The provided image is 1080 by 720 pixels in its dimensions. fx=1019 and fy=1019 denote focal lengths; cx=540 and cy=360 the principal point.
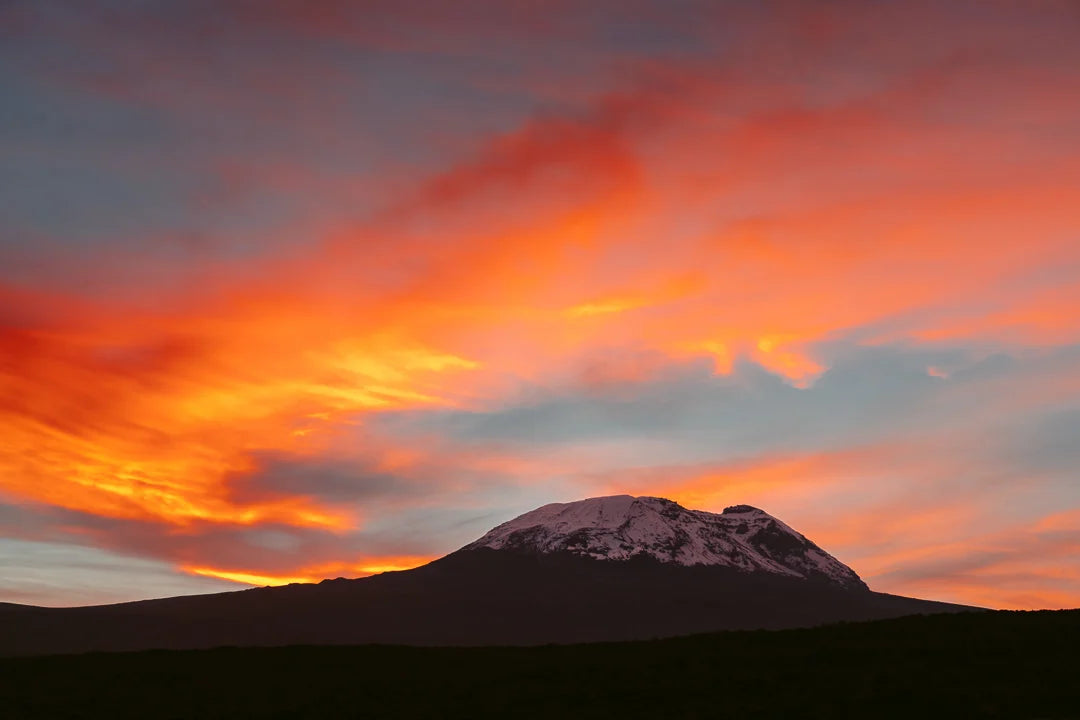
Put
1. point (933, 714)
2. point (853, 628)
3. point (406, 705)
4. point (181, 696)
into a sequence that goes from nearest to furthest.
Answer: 1. point (933, 714)
2. point (406, 705)
3. point (181, 696)
4. point (853, 628)

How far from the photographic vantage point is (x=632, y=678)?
54.3 m

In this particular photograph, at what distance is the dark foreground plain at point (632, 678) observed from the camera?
46.1 metres

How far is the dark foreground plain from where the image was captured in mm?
46094

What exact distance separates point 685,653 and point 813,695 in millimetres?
13186

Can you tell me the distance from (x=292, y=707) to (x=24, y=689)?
1841 centimetres

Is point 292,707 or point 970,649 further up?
point 970,649

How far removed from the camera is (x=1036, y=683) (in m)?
45.7

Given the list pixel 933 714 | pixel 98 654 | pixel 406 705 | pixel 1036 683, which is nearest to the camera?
pixel 933 714

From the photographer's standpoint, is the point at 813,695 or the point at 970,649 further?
the point at 970,649

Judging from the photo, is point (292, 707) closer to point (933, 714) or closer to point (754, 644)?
point (754, 644)

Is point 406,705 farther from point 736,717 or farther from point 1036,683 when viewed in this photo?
point 1036,683

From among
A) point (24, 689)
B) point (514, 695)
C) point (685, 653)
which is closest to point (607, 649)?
point (685, 653)

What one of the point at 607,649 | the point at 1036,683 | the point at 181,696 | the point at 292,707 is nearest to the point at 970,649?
the point at 1036,683

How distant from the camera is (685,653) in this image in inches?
2347
